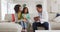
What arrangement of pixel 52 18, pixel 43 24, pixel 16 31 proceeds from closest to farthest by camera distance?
pixel 16 31
pixel 43 24
pixel 52 18

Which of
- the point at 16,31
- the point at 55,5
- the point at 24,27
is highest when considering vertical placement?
the point at 55,5

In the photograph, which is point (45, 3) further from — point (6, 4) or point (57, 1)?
point (6, 4)

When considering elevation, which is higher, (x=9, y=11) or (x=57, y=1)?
(x=57, y=1)

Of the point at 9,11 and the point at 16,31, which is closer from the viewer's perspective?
the point at 16,31

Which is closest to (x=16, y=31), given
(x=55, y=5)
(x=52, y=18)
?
(x=52, y=18)

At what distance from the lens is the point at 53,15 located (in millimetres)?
5230

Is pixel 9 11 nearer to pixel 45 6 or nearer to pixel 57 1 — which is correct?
pixel 45 6

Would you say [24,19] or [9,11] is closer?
[24,19]

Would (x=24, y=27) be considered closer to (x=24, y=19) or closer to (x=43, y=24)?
(x=24, y=19)

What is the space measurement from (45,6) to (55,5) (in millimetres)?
402

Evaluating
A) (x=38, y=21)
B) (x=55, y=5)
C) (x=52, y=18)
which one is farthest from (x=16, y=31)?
(x=55, y=5)

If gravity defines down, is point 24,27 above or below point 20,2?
below

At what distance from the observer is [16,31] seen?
5.31ft

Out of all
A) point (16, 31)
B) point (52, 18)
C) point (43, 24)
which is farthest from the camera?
point (52, 18)
